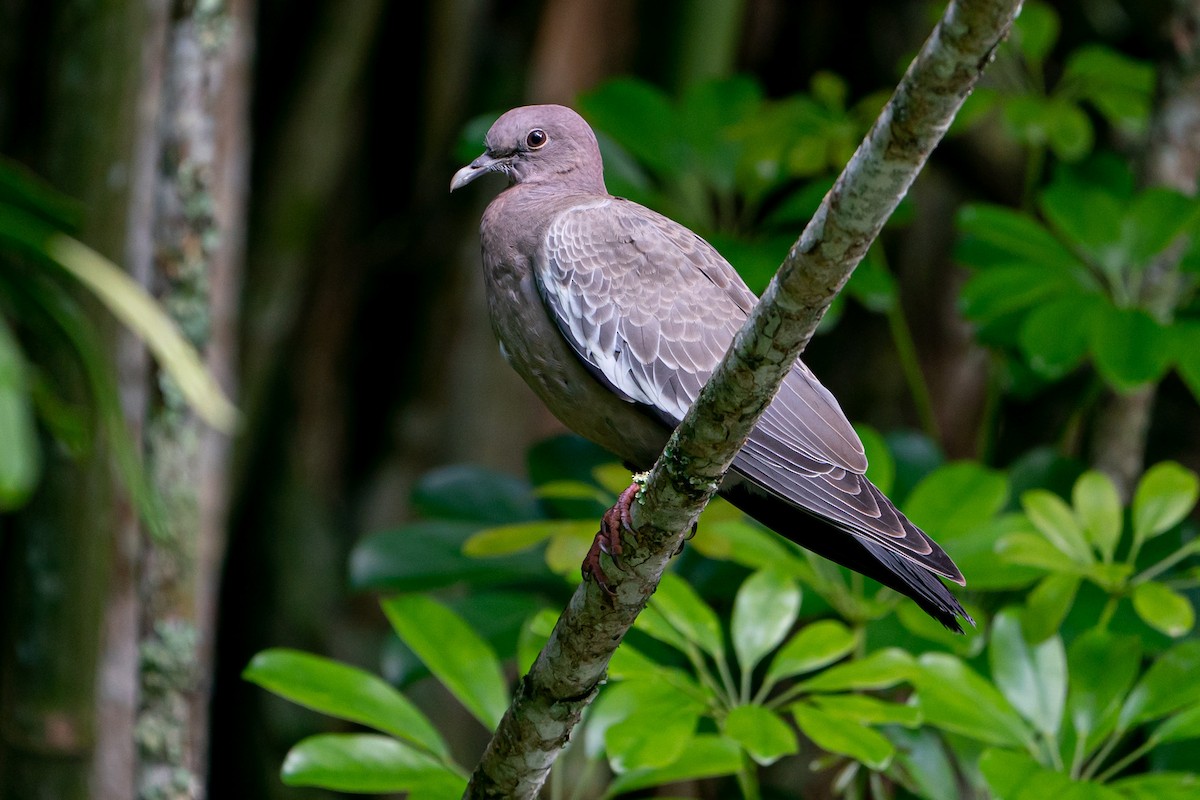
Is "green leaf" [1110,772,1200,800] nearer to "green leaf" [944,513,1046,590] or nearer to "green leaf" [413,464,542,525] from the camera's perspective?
"green leaf" [944,513,1046,590]

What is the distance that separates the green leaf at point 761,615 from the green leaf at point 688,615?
0.04 metres

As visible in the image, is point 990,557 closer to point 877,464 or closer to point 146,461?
point 877,464

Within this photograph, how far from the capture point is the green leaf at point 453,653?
2.07 m

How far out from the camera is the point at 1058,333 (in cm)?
252

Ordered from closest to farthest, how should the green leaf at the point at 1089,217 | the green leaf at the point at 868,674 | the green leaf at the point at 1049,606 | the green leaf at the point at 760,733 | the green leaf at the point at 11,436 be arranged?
the green leaf at the point at 11,436, the green leaf at the point at 760,733, the green leaf at the point at 868,674, the green leaf at the point at 1049,606, the green leaf at the point at 1089,217

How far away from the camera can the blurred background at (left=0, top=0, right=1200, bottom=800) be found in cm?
237

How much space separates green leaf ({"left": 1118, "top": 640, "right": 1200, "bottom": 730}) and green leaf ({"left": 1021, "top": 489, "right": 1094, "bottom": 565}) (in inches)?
8.3

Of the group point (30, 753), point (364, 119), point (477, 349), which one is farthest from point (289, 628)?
point (364, 119)

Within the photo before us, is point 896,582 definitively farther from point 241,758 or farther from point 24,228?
point 241,758

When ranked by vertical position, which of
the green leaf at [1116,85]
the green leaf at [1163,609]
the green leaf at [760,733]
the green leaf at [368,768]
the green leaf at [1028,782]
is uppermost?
the green leaf at [1116,85]

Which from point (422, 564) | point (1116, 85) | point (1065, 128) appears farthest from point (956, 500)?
point (1116, 85)

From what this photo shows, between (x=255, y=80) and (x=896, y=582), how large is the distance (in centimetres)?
286

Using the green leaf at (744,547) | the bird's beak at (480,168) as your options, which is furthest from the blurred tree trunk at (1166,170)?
the bird's beak at (480,168)

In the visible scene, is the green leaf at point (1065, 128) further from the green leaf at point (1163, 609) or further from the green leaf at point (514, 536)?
the green leaf at point (514, 536)
